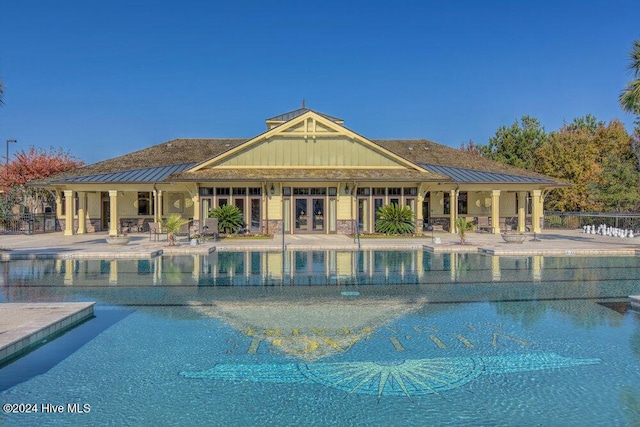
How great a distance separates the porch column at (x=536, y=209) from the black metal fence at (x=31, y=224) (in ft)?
A: 92.8

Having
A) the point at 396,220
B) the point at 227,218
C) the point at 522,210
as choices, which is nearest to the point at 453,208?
the point at 396,220

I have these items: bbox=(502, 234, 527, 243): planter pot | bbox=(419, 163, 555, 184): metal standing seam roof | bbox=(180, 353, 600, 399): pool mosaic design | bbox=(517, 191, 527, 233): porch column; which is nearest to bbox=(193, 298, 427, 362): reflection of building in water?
bbox=(180, 353, 600, 399): pool mosaic design

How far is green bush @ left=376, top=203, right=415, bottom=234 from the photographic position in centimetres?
2522

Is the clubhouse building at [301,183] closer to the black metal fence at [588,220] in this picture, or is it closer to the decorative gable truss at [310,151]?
the decorative gable truss at [310,151]

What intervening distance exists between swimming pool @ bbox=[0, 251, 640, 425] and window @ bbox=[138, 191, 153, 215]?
18182 mm

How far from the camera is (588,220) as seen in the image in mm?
31484

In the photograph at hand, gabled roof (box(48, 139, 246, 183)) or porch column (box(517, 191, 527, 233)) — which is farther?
porch column (box(517, 191, 527, 233))

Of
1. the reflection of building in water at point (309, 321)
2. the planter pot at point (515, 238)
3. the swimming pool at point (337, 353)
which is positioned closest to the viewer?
the swimming pool at point (337, 353)

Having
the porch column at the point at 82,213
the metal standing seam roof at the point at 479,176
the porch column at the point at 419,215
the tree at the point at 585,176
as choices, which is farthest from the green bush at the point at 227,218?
the tree at the point at 585,176

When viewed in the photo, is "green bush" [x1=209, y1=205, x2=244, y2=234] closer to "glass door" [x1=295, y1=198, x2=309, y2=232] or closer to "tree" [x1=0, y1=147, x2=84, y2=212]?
"glass door" [x1=295, y1=198, x2=309, y2=232]

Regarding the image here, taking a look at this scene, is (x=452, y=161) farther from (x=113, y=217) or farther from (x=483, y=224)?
(x=113, y=217)

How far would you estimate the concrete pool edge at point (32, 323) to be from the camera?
19.8 feet

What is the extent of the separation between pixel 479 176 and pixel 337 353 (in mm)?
24549

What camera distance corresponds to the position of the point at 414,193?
26.6 metres
